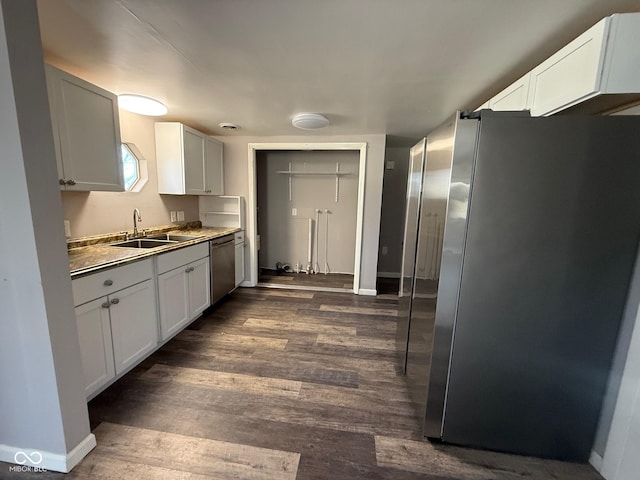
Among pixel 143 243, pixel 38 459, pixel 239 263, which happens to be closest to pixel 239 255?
pixel 239 263

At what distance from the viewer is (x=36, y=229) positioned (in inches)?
42.0

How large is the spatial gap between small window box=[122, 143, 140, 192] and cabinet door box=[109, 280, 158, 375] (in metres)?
1.43

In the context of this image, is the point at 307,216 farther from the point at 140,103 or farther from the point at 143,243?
the point at 140,103

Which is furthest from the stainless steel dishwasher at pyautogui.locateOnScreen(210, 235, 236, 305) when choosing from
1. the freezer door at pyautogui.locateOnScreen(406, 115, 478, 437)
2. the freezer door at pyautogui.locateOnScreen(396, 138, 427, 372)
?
the freezer door at pyautogui.locateOnScreen(406, 115, 478, 437)

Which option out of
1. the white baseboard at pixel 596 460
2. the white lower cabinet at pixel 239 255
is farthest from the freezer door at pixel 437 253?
the white lower cabinet at pixel 239 255

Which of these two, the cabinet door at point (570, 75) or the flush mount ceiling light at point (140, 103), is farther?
the flush mount ceiling light at point (140, 103)

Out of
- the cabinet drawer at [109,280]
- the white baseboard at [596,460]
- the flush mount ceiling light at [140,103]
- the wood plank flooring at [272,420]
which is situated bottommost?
the wood plank flooring at [272,420]

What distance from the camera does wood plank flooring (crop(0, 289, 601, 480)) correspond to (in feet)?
4.25

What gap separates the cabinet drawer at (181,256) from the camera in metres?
2.22

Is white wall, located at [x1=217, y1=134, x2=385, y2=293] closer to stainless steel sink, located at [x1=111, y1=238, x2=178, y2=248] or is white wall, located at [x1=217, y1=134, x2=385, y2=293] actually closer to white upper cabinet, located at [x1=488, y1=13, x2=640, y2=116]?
stainless steel sink, located at [x1=111, y1=238, x2=178, y2=248]

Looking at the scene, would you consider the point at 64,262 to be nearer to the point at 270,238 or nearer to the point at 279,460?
the point at 279,460

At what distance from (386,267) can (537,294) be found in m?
3.48

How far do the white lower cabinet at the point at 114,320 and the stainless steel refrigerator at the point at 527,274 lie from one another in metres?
2.05

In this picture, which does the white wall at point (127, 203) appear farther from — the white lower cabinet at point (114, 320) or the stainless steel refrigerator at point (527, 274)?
the stainless steel refrigerator at point (527, 274)
